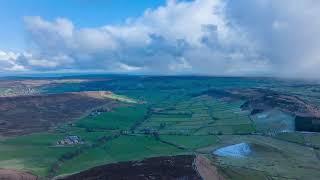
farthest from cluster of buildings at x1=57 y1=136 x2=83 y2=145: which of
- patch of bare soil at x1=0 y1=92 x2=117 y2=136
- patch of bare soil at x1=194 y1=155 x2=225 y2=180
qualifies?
patch of bare soil at x1=194 y1=155 x2=225 y2=180

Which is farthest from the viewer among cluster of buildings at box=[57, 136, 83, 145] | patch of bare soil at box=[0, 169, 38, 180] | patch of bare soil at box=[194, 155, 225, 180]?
cluster of buildings at box=[57, 136, 83, 145]

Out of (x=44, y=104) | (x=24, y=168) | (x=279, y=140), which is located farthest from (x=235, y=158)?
(x=44, y=104)

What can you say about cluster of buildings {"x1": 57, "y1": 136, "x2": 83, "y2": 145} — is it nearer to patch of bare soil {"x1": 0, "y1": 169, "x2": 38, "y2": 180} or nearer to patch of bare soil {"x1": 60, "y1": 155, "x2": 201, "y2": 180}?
patch of bare soil {"x1": 0, "y1": 169, "x2": 38, "y2": 180}

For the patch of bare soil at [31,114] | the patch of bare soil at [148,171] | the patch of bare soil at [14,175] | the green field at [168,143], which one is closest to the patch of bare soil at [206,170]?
the patch of bare soil at [148,171]

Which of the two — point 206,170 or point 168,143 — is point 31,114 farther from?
point 206,170

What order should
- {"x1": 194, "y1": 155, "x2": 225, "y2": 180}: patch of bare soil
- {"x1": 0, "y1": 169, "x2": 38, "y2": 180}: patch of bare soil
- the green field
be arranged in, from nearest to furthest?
{"x1": 194, "y1": 155, "x2": 225, "y2": 180}: patch of bare soil
{"x1": 0, "y1": 169, "x2": 38, "y2": 180}: patch of bare soil
the green field

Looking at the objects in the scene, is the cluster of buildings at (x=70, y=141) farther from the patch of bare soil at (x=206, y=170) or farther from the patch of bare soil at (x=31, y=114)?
the patch of bare soil at (x=206, y=170)

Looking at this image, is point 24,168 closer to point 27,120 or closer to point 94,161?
point 94,161
